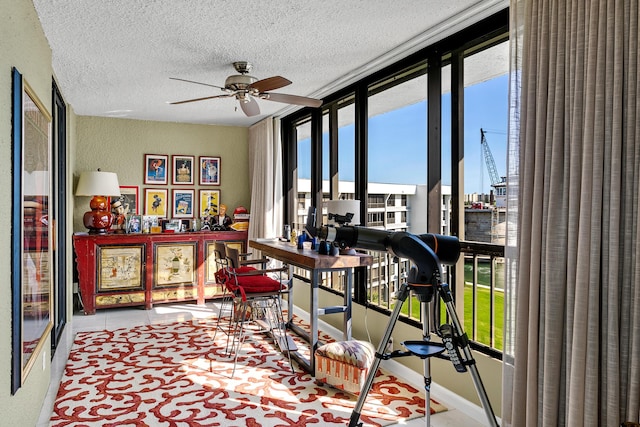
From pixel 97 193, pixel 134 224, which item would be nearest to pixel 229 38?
pixel 97 193

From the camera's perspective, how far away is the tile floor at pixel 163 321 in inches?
104

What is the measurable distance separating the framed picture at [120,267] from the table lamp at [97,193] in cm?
31

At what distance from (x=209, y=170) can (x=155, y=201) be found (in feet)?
2.79

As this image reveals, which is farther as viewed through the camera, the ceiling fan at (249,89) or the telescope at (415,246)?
the ceiling fan at (249,89)

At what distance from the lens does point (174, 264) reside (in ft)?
18.6

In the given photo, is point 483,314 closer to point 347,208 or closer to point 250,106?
point 347,208

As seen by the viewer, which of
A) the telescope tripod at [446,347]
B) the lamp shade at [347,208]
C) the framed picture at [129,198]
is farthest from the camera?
the framed picture at [129,198]

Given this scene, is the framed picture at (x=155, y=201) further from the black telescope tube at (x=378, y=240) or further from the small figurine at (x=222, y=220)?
the black telescope tube at (x=378, y=240)

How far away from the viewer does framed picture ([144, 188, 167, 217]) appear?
19.9ft

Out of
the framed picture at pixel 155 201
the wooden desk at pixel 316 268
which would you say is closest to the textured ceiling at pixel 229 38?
the wooden desk at pixel 316 268

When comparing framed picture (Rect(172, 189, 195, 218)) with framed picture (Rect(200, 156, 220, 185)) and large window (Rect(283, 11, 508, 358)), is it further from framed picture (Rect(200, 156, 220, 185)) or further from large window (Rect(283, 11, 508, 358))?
large window (Rect(283, 11, 508, 358))

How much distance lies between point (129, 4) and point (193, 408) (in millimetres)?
2445

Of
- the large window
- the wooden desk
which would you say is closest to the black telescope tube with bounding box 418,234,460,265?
the large window

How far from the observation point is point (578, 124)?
1811 millimetres
